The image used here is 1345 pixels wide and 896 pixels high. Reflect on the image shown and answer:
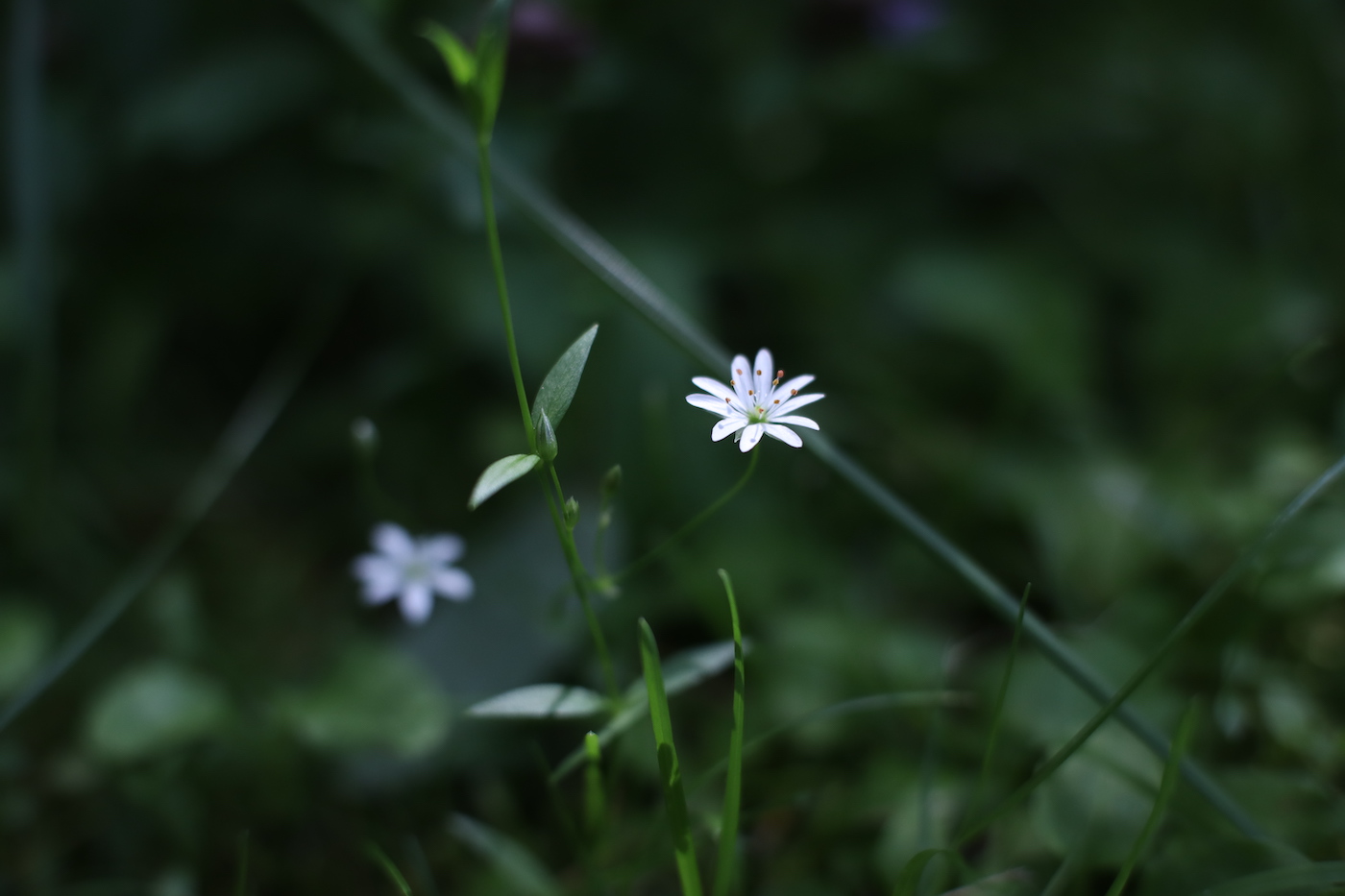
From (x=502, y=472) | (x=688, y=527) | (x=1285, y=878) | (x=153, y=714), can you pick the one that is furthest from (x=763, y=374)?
(x=153, y=714)

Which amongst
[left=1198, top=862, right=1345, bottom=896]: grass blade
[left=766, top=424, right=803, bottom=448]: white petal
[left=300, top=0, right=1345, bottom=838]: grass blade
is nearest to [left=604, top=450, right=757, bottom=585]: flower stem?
[left=766, top=424, right=803, bottom=448]: white petal

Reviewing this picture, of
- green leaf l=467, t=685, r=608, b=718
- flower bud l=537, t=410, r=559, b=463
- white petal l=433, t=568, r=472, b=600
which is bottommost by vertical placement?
green leaf l=467, t=685, r=608, b=718

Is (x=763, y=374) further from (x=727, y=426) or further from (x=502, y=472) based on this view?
(x=502, y=472)

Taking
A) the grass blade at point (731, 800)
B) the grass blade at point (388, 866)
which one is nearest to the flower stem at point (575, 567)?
the grass blade at point (731, 800)

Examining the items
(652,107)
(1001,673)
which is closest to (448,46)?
(1001,673)

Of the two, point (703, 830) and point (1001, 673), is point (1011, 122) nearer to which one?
point (1001, 673)

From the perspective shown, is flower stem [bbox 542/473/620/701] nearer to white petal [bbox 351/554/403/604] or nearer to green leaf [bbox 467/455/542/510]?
green leaf [bbox 467/455/542/510]
